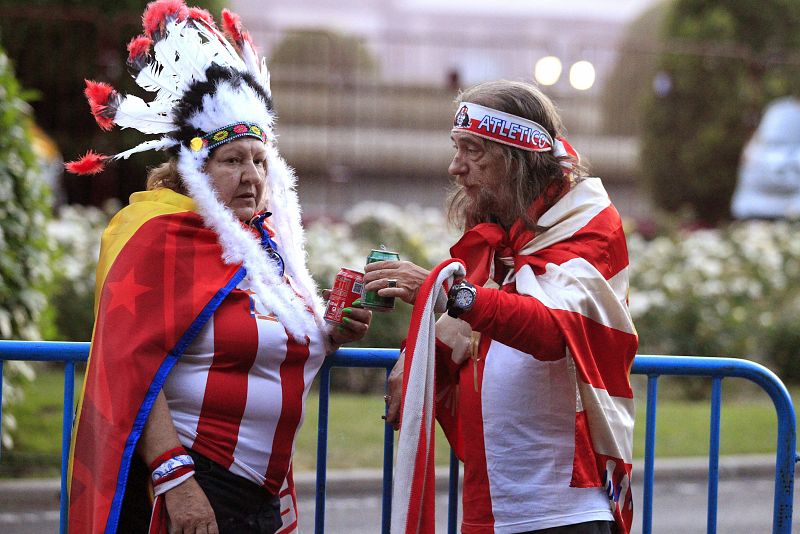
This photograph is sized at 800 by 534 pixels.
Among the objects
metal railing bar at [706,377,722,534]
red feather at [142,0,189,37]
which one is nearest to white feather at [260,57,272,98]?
red feather at [142,0,189,37]

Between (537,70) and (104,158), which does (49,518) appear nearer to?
(104,158)

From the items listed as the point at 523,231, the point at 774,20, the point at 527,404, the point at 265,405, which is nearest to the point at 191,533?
the point at 265,405

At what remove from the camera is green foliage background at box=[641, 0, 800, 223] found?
1736cm

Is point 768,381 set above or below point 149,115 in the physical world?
below

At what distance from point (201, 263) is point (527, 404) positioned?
94 centimetres

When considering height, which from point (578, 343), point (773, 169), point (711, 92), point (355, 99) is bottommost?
point (578, 343)

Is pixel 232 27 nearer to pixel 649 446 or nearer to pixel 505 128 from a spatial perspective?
pixel 505 128

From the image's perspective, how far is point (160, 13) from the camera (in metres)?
3.03

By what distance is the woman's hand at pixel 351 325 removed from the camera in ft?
9.62

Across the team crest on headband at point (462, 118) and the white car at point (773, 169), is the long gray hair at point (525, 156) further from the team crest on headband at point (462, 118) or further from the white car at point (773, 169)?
the white car at point (773, 169)

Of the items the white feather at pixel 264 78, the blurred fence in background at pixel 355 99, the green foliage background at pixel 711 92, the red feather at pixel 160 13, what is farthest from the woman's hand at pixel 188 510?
the green foliage background at pixel 711 92

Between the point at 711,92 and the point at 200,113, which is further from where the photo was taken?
the point at 711,92

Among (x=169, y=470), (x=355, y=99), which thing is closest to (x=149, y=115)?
(x=169, y=470)

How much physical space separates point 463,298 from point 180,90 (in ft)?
3.23
